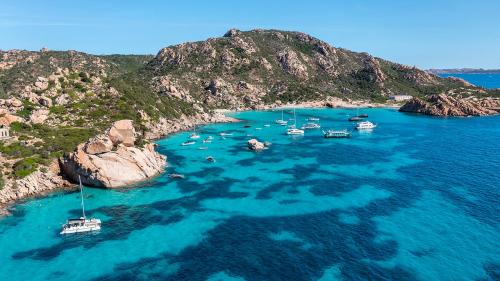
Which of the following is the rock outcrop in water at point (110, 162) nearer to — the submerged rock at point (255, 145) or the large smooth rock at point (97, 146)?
the large smooth rock at point (97, 146)

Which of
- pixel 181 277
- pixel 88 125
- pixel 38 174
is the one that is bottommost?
pixel 181 277

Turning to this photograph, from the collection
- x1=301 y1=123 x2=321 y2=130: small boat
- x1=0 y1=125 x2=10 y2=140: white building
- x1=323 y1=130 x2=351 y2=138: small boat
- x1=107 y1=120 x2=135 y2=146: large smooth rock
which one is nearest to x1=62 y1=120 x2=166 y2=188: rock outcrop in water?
x1=107 y1=120 x2=135 y2=146: large smooth rock

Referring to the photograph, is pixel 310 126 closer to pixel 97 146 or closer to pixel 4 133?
pixel 97 146

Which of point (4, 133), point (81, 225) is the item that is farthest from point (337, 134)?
point (4, 133)

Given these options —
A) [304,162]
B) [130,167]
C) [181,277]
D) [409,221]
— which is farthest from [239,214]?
[304,162]

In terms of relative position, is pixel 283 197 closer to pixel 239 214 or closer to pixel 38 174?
pixel 239 214

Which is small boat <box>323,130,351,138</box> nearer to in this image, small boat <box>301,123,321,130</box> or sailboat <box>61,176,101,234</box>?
small boat <box>301,123,321,130</box>
